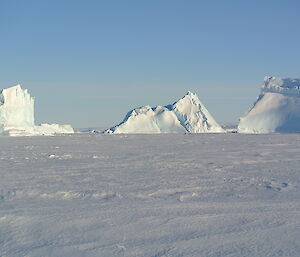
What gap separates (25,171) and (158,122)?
52540mm

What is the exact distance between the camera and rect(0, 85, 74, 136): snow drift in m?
41.8

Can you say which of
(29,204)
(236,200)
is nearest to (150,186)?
(236,200)

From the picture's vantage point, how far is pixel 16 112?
43.5 metres

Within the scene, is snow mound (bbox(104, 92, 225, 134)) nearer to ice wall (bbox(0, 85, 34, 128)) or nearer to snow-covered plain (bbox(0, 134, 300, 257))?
ice wall (bbox(0, 85, 34, 128))

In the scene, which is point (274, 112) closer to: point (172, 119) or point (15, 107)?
point (172, 119)

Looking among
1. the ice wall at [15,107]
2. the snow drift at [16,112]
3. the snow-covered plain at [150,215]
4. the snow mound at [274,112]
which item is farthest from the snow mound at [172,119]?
the snow-covered plain at [150,215]

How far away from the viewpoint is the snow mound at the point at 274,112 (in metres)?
54.3

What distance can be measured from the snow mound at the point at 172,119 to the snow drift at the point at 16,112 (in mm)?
17493

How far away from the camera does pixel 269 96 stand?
55.7 m

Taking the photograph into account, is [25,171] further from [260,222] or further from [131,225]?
[260,222]

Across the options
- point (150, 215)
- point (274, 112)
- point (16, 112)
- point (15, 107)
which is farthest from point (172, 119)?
point (150, 215)

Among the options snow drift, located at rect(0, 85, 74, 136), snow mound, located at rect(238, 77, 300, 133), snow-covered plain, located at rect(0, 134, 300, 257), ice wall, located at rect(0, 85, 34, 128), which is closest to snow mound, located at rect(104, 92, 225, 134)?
snow mound, located at rect(238, 77, 300, 133)

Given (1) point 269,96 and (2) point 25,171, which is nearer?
(2) point 25,171

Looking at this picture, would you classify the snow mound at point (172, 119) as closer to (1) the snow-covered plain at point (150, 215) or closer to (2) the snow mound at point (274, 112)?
(2) the snow mound at point (274, 112)
